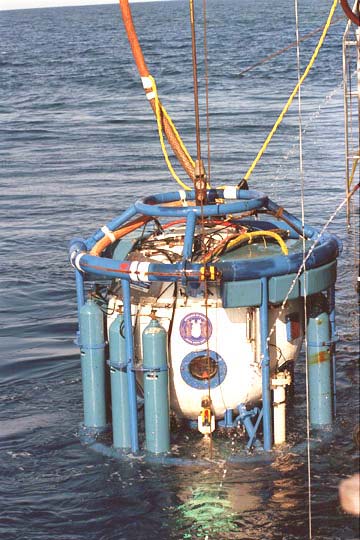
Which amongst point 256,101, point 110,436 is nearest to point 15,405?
point 110,436

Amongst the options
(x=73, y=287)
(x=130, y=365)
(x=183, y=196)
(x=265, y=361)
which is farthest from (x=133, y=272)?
(x=73, y=287)

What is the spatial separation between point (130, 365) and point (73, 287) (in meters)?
8.64

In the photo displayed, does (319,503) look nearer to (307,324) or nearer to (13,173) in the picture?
(307,324)

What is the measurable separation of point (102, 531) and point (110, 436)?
1.61 meters

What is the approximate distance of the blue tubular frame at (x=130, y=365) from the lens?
1118 centimetres

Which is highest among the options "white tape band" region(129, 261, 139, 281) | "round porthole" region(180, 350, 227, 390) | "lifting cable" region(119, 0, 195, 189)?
"lifting cable" region(119, 0, 195, 189)

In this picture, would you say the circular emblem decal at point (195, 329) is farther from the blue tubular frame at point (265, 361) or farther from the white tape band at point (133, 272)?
the white tape band at point (133, 272)

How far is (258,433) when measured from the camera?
40.1ft

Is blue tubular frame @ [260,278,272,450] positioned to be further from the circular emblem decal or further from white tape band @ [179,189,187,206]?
white tape band @ [179,189,187,206]

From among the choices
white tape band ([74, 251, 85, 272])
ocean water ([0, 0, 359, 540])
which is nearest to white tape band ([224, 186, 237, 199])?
white tape band ([74, 251, 85, 272])

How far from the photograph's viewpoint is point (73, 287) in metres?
19.9

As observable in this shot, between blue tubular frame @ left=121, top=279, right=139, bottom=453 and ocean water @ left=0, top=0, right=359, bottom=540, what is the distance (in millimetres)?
348

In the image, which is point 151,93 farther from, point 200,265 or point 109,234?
point 200,265

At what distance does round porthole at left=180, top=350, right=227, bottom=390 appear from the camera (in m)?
11.5
